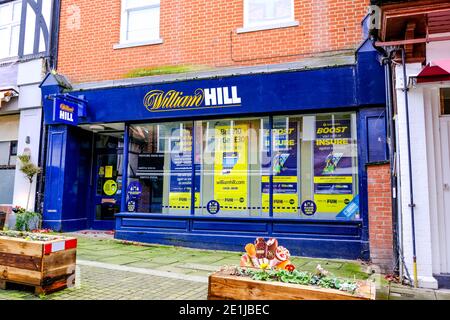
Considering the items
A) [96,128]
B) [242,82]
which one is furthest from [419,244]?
[96,128]

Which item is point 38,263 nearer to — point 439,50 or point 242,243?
point 242,243

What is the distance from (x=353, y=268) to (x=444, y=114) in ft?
9.56

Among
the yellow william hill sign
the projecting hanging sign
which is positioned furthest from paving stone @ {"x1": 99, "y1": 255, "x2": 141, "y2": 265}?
the projecting hanging sign

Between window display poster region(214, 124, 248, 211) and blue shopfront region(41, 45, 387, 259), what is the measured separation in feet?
0.08

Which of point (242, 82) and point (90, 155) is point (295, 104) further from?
point (90, 155)

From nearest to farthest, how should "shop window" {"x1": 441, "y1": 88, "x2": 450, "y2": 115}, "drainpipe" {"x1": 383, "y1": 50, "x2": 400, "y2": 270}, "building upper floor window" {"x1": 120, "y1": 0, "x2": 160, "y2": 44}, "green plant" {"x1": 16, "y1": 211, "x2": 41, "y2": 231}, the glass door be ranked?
"shop window" {"x1": 441, "y1": 88, "x2": 450, "y2": 115}, "drainpipe" {"x1": 383, "y1": 50, "x2": 400, "y2": 270}, "green plant" {"x1": 16, "y1": 211, "x2": 41, "y2": 231}, "building upper floor window" {"x1": 120, "y1": 0, "x2": 160, "y2": 44}, the glass door

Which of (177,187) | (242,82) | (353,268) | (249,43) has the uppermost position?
(249,43)

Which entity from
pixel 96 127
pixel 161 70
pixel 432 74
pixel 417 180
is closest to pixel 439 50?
pixel 432 74

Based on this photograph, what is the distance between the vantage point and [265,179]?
8250 mm

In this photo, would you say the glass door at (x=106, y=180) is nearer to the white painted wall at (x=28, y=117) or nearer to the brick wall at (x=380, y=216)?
the white painted wall at (x=28, y=117)

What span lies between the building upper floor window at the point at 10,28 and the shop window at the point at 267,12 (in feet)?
23.1

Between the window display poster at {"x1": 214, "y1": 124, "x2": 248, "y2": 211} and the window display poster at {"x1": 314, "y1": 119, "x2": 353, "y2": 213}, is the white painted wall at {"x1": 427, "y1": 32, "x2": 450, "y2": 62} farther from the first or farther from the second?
the window display poster at {"x1": 214, "y1": 124, "x2": 248, "y2": 211}

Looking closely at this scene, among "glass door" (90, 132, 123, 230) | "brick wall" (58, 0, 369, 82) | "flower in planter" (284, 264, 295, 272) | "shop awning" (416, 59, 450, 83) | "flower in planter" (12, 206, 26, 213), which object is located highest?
"brick wall" (58, 0, 369, 82)

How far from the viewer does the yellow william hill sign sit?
8.26m
